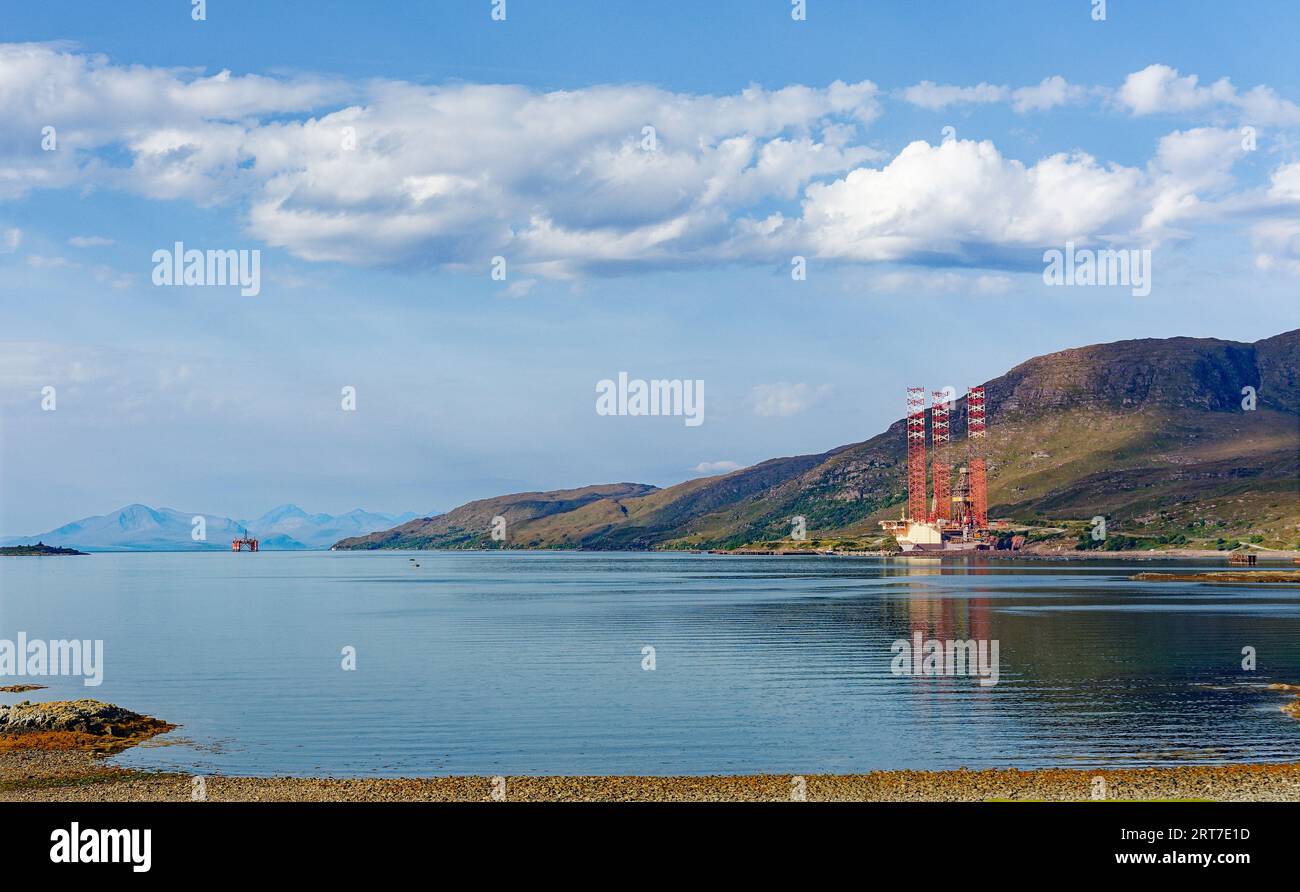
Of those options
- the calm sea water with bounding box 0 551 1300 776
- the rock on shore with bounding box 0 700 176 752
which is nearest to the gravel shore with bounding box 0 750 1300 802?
the calm sea water with bounding box 0 551 1300 776

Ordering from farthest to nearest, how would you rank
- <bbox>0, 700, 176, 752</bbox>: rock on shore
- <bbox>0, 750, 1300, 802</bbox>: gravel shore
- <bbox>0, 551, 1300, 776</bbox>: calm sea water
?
<bbox>0, 700, 176, 752</bbox>: rock on shore < <bbox>0, 551, 1300, 776</bbox>: calm sea water < <bbox>0, 750, 1300, 802</bbox>: gravel shore

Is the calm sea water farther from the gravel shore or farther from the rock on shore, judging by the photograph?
the gravel shore

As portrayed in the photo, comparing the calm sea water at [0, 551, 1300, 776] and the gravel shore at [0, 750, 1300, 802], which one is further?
the calm sea water at [0, 551, 1300, 776]

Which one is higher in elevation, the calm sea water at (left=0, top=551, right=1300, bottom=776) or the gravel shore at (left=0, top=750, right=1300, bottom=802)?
the gravel shore at (left=0, top=750, right=1300, bottom=802)

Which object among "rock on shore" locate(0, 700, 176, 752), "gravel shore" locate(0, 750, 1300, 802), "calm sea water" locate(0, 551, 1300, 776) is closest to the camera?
"gravel shore" locate(0, 750, 1300, 802)

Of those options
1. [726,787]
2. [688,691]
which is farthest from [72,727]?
[688,691]
